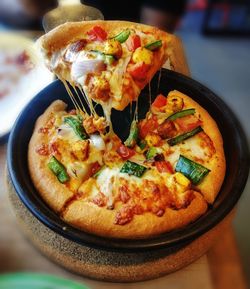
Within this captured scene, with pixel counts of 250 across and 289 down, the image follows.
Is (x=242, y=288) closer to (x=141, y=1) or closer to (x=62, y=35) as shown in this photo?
(x=62, y=35)

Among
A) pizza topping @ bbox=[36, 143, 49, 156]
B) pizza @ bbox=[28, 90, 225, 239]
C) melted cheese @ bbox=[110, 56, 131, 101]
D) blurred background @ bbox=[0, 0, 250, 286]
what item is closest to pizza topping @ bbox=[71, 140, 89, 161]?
pizza @ bbox=[28, 90, 225, 239]

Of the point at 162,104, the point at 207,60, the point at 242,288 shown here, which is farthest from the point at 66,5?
the point at 207,60

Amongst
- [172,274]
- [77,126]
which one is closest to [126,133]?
[77,126]

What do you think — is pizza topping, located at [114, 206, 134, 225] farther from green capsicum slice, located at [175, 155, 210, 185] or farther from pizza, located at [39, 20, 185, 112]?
pizza, located at [39, 20, 185, 112]

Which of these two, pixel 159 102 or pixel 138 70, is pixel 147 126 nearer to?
pixel 159 102

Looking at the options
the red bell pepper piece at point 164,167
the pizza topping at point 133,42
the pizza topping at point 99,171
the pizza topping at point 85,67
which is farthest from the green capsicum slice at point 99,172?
the pizza topping at point 133,42

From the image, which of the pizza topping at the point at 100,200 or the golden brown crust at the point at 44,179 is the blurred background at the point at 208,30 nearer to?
the golden brown crust at the point at 44,179
